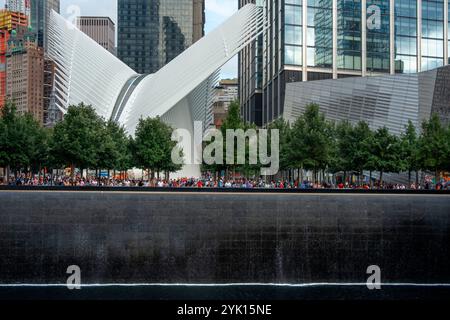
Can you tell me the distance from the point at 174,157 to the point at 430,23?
53.4 metres

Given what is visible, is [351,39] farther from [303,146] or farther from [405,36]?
[303,146]

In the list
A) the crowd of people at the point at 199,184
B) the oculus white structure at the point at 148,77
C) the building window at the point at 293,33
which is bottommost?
the crowd of people at the point at 199,184

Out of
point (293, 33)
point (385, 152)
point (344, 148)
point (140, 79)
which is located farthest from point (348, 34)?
point (385, 152)

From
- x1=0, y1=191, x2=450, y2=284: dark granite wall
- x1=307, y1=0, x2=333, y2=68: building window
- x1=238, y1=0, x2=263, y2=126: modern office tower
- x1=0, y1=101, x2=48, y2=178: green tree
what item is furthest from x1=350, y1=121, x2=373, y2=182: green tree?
x1=238, y1=0, x2=263, y2=126: modern office tower

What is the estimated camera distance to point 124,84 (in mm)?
73000

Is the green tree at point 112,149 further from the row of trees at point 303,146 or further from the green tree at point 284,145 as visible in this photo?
the green tree at point 284,145

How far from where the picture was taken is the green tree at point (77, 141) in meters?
44.6

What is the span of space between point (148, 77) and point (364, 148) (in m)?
36.7

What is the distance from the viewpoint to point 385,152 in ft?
153

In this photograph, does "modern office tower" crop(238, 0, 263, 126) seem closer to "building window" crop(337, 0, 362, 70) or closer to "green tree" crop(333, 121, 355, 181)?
"building window" crop(337, 0, 362, 70)

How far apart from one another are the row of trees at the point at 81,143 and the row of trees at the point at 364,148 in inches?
468

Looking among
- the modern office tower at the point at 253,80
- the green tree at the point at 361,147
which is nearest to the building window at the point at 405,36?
the modern office tower at the point at 253,80
